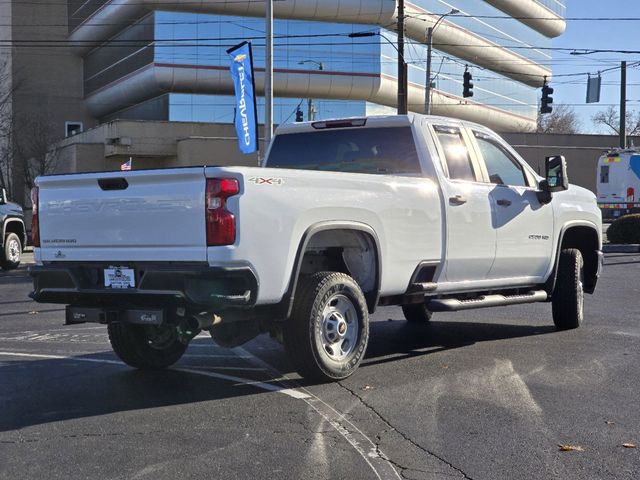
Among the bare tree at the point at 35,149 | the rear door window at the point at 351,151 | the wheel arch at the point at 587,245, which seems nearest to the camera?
the rear door window at the point at 351,151

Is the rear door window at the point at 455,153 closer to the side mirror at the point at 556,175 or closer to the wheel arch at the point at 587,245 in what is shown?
the side mirror at the point at 556,175

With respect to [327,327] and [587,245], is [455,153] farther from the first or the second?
[587,245]

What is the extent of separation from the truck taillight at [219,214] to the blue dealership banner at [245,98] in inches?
618

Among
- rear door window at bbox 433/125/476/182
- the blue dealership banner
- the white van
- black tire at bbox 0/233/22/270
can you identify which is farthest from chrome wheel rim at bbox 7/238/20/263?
the white van

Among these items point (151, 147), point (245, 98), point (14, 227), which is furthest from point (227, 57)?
point (14, 227)

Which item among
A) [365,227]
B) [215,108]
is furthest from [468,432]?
[215,108]

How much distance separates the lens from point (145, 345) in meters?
7.38

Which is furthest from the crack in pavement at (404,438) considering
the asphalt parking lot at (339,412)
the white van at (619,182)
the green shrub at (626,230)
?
the white van at (619,182)

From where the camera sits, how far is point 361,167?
8219 millimetres

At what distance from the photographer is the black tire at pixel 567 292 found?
9.41 m

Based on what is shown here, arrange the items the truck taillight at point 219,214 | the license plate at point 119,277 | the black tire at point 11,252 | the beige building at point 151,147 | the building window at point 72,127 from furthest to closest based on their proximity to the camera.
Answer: the building window at point 72,127
the beige building at point 151,147
the black tire at point 11,252
the license plate at point 119,277
the truck taillight at point 219,214

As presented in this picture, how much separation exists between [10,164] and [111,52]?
9.62m

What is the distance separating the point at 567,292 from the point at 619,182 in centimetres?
2805

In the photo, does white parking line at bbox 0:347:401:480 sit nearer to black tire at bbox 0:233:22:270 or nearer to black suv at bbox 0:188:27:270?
black suv at bbox 0:188:27:270
